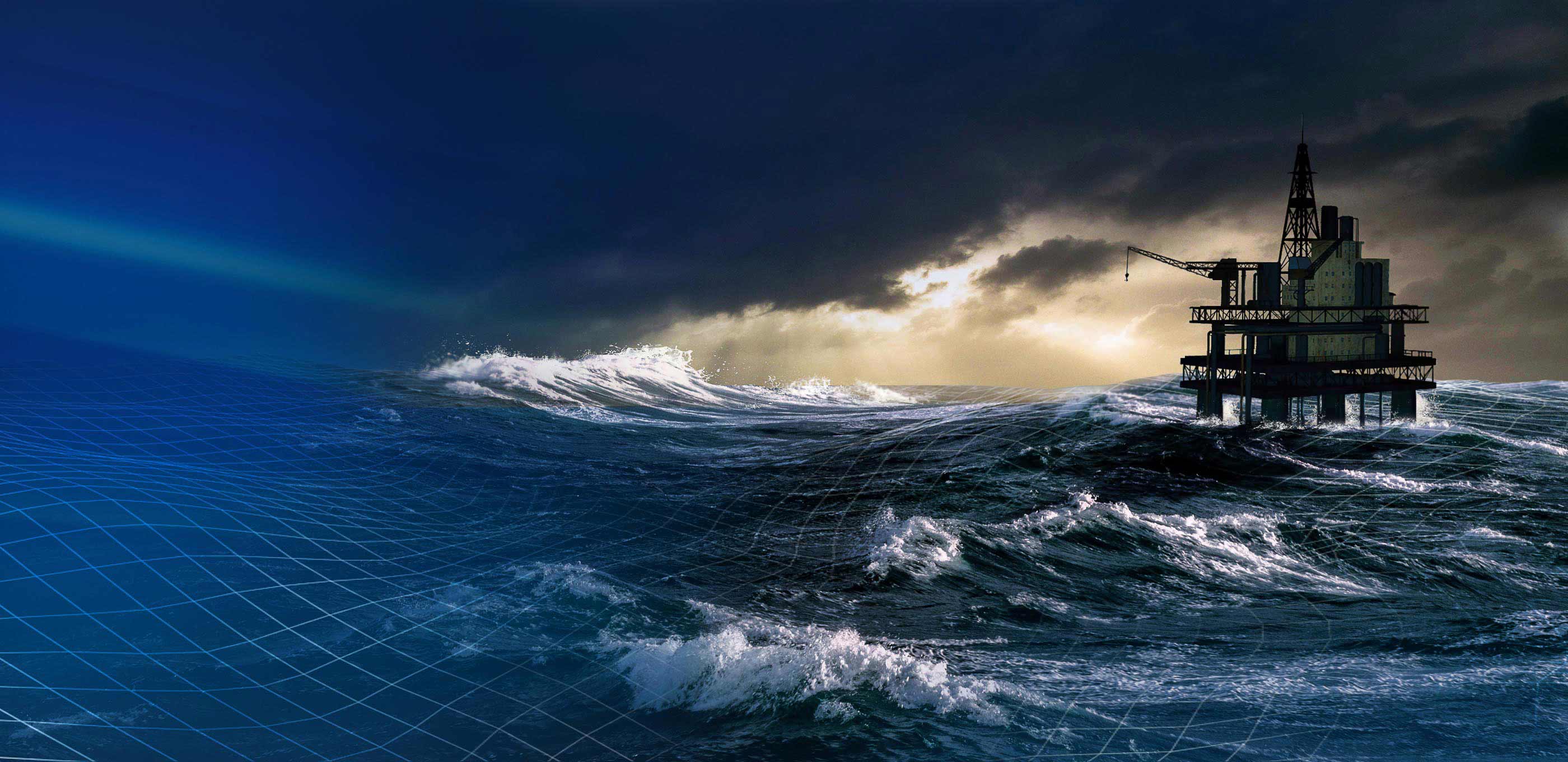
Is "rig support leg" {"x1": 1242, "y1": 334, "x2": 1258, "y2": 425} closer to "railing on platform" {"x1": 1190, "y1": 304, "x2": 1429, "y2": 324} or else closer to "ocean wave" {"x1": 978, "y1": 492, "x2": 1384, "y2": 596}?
"railing on platform" {"x1": 1190, "y1": 304, "x2": 1429, "y2": 324}

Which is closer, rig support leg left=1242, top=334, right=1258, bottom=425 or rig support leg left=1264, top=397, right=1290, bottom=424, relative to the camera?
rig support leg left=1242, top=334, right=1258, bottom=425

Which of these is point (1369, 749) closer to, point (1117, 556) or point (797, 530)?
point (1117, 556)

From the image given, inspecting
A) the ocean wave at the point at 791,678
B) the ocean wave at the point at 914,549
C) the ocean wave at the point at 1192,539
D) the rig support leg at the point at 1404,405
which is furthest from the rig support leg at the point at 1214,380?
the ocean wave at the point at 791,678

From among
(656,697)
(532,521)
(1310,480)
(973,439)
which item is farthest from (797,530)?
(1310,480)

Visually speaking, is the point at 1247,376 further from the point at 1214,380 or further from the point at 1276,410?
the point at 1276,410

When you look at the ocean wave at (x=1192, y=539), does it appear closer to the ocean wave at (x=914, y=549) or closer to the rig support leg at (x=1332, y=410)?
the ocean wave at (x=914, y=549)

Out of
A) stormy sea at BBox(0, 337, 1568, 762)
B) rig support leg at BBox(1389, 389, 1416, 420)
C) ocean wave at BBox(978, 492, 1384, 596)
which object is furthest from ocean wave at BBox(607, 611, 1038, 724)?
rig support leg at BBox(1389, 389, 1416, 420)

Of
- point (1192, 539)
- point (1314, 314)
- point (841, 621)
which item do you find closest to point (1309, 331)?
point (1314, 314)
